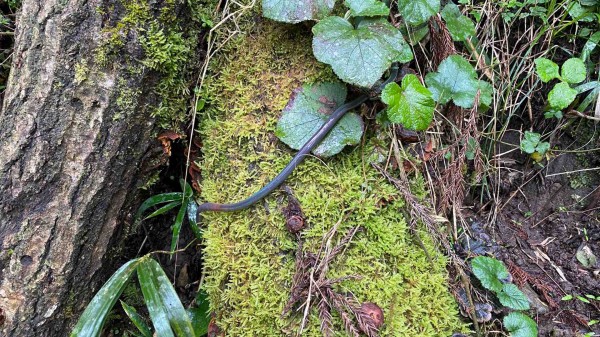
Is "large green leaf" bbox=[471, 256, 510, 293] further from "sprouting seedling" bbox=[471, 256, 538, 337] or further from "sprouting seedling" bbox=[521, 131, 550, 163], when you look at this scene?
"sprouting seedling" bbox=[521, 131, 550, 163]

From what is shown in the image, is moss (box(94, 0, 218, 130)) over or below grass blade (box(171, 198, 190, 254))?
over

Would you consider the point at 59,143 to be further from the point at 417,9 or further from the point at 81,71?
the point at 417,9

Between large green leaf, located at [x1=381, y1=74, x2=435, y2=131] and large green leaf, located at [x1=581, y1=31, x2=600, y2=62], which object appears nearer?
large green leaf, located at [x1=381, y1=74, x2=435, y2=131]

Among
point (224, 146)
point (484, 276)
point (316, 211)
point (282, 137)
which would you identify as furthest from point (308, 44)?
point (484, 276)

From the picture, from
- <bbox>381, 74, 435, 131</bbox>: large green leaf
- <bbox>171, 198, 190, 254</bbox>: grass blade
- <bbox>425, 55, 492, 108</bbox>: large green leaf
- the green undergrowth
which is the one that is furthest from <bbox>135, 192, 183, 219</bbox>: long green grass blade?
<bbox>425, 55, 492, 108</bbox>: large green leaf

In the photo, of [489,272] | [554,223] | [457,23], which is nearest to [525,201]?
[554,223]

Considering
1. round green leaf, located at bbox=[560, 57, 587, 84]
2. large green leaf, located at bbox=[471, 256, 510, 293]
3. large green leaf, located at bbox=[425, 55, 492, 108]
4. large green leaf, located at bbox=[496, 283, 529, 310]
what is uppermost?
large green leaf, located at bbox=[425, 55, 492, 108]
